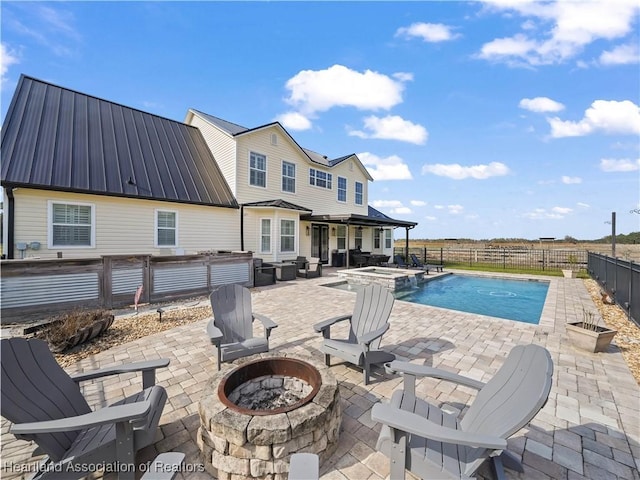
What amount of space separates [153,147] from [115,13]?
16.7ft

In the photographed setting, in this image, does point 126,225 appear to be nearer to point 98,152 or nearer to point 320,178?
point 98,152

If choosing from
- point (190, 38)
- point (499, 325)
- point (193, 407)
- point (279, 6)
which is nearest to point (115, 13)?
point (190, 38)

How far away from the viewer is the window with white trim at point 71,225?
7.79 m

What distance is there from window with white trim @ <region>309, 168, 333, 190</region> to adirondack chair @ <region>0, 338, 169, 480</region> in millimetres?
14247

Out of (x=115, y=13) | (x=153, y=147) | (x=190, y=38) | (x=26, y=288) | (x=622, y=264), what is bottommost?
(x=26, y=288)

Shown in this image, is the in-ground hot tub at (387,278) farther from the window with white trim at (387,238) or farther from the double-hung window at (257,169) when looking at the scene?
the window with white trim at (387,238)

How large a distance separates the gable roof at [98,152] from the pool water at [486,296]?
29.0 feet

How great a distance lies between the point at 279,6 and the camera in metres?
8.13

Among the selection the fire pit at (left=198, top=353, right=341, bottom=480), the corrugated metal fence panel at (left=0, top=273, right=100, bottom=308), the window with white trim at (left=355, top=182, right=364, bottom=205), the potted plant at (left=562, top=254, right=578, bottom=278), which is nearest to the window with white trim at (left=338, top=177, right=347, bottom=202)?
the window with white trim at (left=355, top=182, right=364, bottom=205)

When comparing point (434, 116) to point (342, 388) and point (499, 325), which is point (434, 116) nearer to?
point (499, 325)

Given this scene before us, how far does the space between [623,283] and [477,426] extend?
8184 mm

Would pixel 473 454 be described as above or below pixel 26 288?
below

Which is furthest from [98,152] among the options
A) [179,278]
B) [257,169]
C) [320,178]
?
[320,178]

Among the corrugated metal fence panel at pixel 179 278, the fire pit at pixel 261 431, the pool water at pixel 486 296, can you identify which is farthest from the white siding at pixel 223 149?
the fire pit at pixel 261 431
